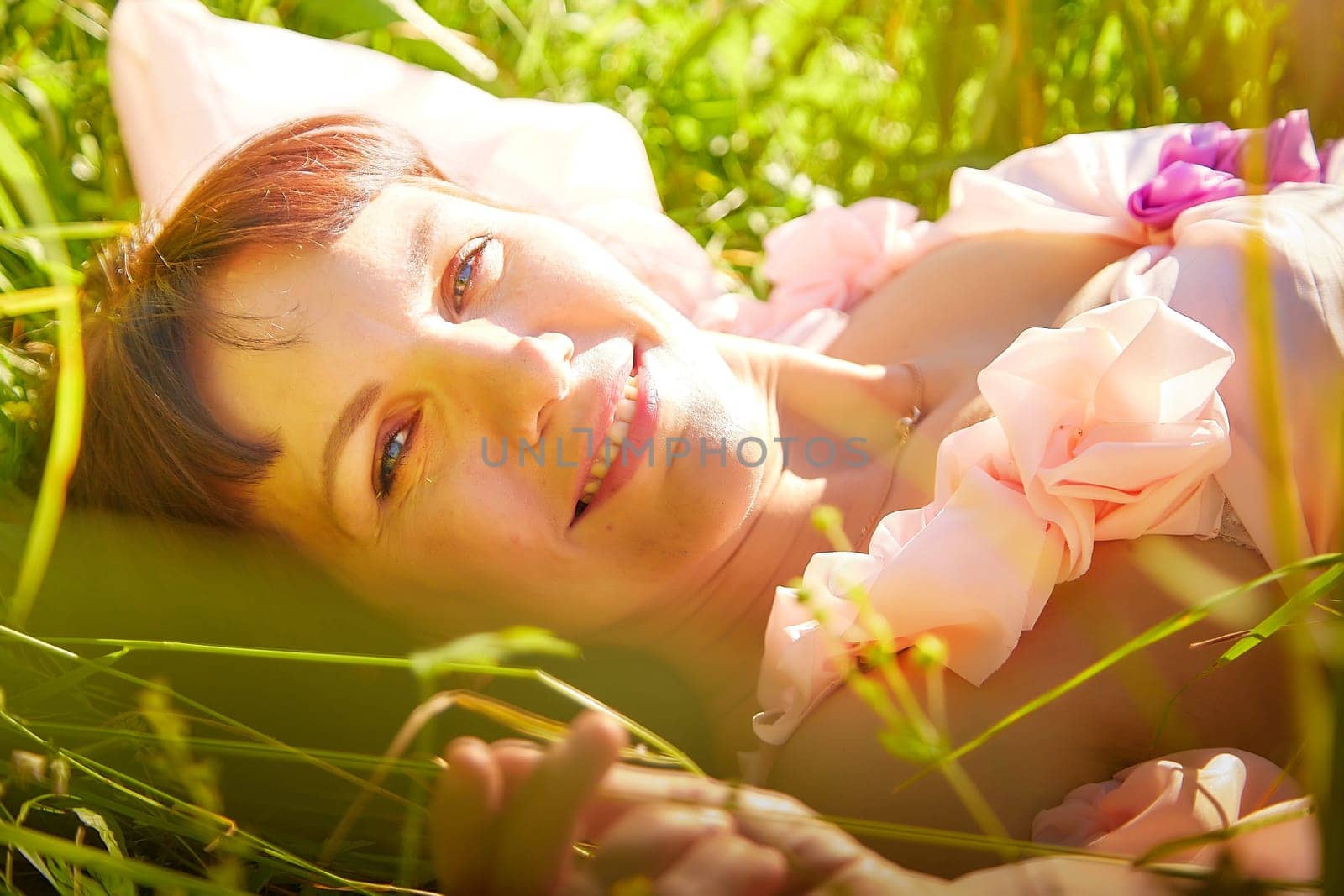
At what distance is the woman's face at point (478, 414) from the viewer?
97cm

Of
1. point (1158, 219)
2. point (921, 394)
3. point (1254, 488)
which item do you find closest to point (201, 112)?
point (921, 394)

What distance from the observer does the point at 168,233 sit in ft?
3.73

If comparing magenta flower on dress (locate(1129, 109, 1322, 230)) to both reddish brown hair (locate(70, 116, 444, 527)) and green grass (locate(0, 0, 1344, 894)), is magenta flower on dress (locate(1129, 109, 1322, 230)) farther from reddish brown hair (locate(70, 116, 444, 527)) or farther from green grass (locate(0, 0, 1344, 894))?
reddish brown hair (locate(70, 116, 444, 527))

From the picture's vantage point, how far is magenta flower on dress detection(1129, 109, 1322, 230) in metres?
1.15

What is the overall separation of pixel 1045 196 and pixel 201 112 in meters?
1.13

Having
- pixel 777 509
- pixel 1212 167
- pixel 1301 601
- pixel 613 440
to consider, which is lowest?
pixel 777 509

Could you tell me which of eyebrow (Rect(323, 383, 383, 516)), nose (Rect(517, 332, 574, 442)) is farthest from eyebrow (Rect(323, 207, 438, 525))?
nose (Rect(517, 332, 574, 442))

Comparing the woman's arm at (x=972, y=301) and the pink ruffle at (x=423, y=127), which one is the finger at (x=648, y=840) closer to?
the woman's arm at (x=972, y=301)

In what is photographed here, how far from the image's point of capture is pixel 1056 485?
0.85m

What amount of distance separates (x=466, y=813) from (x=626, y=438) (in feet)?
1.87

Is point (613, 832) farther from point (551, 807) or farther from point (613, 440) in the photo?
point (613, 440)

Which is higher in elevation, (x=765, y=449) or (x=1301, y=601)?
(x=1301, y=601)

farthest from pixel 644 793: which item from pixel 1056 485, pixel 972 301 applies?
pixel 972 301

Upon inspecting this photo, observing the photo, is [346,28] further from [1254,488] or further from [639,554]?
[1254,488]
